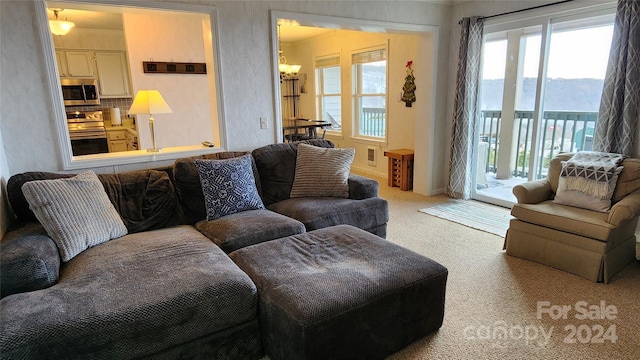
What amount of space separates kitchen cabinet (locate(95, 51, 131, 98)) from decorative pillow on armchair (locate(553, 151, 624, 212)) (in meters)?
6.77

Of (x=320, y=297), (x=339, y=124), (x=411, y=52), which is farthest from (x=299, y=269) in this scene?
(x=339, y=124)

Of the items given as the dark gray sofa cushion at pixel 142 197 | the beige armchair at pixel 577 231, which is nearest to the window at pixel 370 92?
the beige armchair at pixel 577 231

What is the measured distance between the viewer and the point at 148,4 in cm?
288

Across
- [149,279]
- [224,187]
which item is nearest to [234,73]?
[224,187]

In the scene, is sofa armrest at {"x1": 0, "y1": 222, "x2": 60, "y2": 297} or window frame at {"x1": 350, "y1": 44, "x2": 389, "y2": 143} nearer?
sofa armrest at {"x1": 0, "y1": 222, "x2": 60, "y2": 297}

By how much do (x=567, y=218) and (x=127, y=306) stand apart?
2.94 m

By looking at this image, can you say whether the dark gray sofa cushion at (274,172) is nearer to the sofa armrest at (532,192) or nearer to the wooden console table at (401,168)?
the sofa armrest at (532,192)

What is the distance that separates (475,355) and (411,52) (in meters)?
4.30

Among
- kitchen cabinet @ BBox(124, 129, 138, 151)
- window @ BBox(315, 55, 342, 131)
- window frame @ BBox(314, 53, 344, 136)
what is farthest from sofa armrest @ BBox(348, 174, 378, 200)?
kitchen cabinet @ BBox(124, 129, 138, 151)

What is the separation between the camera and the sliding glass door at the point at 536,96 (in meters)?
3.65

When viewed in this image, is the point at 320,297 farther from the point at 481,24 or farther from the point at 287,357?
the point at 481,24

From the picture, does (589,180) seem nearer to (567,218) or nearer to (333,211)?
(567,218)

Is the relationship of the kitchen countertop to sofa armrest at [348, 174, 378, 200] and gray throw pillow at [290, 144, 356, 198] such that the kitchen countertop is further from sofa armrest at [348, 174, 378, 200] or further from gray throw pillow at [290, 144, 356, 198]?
sofa armrest at [348, 174, 378, 200]

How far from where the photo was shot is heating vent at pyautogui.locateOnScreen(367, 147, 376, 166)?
634 centimetres
